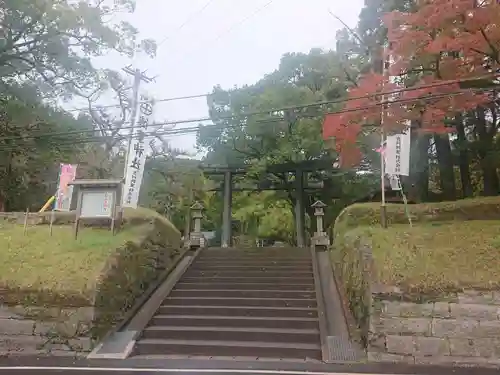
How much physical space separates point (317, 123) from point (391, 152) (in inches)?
388

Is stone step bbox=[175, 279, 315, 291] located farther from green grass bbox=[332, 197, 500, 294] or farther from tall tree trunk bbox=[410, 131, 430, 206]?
tall tree trunk bbox=[410, 131, 430, 206]

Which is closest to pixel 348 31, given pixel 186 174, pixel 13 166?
pixel 186 174

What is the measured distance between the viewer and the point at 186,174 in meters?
21.2

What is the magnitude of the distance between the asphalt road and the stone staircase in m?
0.51

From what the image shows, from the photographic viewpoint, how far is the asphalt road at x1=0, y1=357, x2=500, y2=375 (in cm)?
602

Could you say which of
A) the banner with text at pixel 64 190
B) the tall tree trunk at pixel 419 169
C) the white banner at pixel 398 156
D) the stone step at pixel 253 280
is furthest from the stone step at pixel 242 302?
the tall tree trunk at pixel 419 169

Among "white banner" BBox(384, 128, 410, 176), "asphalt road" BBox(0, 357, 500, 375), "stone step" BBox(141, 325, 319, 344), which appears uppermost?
"white banner" BBox(384, 128, 410, 176)

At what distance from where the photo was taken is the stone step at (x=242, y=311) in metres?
8.34

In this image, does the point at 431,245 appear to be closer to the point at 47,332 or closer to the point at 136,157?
the point at 47,332

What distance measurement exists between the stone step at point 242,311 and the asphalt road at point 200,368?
1850mm

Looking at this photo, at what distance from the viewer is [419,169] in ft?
46.8

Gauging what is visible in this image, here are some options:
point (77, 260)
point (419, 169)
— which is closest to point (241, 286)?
point (77, 260)

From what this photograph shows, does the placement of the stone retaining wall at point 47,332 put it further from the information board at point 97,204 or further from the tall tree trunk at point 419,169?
the tall tree trunk at point 419,169

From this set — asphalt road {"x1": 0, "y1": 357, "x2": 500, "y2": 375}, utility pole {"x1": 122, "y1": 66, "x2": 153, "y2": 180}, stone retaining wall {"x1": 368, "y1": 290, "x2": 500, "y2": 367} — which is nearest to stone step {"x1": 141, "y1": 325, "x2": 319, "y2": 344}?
asphalt road {"x1": 0, "y1": 357, "x2": 500, "y2": 375}
